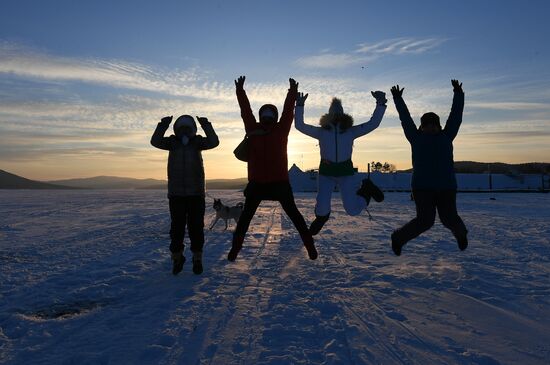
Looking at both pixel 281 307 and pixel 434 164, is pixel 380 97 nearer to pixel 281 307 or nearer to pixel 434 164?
pixel 434 164

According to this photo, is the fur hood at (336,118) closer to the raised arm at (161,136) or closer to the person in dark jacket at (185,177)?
the person in dark jacket at (185,177)

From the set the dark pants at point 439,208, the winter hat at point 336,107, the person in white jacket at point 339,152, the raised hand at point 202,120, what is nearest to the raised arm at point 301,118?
the person in white jacket at point 339,152

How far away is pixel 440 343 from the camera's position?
3.03m

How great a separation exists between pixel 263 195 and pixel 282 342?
2298mm

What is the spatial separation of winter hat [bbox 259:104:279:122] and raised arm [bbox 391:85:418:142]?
1.52 meters

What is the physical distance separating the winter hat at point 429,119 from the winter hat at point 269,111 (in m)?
1.86

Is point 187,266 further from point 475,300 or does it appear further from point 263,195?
point 475,300

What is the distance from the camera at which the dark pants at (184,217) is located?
538 cm

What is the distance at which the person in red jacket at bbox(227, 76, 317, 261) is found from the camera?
504cm

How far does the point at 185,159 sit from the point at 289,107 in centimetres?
153

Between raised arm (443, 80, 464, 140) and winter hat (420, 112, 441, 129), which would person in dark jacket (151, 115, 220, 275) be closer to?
winter hat (420, 112, 441, 129)

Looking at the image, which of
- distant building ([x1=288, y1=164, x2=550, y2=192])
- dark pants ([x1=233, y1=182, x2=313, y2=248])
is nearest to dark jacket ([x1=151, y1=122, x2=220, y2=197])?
dark pants ([x1=233, y1=182, x2=313, y2=248])

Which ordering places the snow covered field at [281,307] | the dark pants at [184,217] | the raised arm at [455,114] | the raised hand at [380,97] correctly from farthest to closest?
the raised hand at [380,97], the dark pants at [184,217], the raised arm at [455,114], the snow covered field at [281,307]

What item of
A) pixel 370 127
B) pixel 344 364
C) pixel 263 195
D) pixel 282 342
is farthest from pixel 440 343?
pixel 370 127
